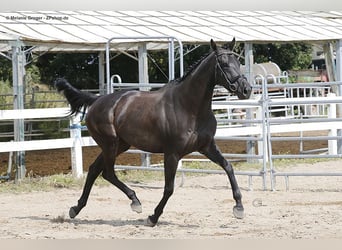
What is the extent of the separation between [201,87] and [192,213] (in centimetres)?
168

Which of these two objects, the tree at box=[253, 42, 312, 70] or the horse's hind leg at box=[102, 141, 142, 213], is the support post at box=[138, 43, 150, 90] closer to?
the horse's hind leg at box=[102, 141, 142, 213]

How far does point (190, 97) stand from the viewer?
6957 mm

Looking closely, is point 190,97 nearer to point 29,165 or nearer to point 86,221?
point 86,221

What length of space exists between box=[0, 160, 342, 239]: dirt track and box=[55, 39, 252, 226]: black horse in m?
0.32

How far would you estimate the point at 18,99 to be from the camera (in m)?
11.7

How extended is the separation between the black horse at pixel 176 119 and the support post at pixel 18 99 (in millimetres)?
4037

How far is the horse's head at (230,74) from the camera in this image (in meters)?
6.57

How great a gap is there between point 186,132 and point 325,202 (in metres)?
2.63

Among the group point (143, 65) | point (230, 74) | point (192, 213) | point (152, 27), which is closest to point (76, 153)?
point (143, 65)

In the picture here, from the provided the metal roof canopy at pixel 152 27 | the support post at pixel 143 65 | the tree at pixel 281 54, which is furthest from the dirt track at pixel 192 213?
the tree at pixel 281 54

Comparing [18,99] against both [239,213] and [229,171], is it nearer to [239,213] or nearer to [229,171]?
[229,171]

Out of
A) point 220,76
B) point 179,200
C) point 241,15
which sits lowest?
point 179,200

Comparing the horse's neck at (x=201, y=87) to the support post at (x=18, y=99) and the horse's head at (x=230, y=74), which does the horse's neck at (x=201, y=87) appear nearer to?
the horse's head at (x=230, y=74)

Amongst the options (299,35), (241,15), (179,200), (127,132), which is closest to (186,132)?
(127,132)
